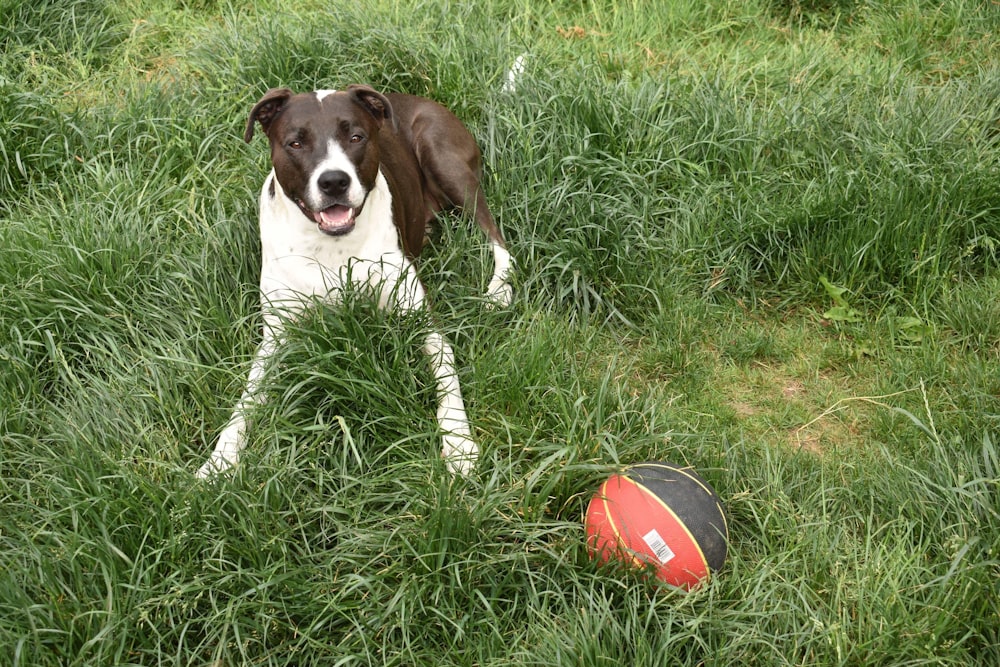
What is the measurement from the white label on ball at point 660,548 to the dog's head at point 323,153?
1622 mm

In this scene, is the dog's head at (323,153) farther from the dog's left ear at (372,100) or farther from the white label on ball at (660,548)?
the white label on ball at (660,548)

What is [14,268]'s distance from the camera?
387 centimetres

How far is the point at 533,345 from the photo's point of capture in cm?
350

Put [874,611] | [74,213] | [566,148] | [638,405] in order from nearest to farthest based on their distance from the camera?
[874,611], [638,405], [74,213], [566,148]

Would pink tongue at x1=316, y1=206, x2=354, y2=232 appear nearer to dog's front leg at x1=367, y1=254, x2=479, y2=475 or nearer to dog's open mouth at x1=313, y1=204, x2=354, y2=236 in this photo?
dog's open mouth at x1=313, y1=204, x2=354, y2=236

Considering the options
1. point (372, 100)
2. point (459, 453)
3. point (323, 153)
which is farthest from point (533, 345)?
point (372, 100)

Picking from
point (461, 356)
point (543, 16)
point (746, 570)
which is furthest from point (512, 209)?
point (746, 570)

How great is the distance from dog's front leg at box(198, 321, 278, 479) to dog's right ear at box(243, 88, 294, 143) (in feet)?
2.66

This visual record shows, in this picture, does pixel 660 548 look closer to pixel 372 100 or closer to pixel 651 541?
pixel 651 541

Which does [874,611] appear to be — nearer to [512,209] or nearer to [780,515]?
[780,515]

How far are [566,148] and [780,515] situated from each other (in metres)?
2.04

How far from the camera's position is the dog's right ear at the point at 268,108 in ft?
12.1

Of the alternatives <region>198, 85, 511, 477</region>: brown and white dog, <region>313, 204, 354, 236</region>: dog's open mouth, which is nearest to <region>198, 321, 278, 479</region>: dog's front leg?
<region>198, 85, 511, 477</region>: brown and white dog

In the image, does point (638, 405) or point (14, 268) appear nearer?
point (638, 405)
